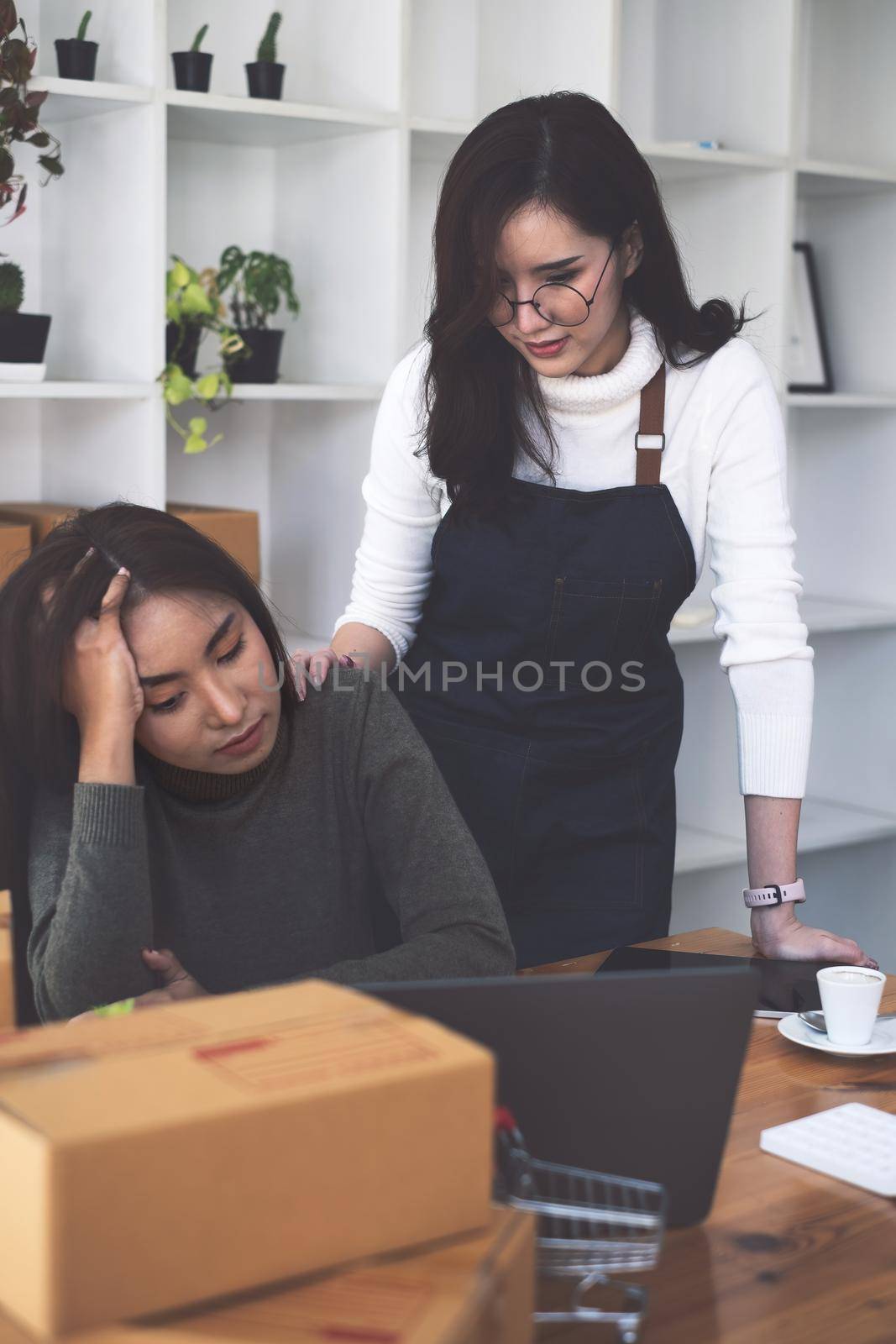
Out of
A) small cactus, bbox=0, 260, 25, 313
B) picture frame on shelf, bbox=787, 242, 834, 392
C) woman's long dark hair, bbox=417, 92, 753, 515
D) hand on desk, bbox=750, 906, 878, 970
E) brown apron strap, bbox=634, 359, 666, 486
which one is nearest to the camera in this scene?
hand on desk, bbox=750, 906, 878, 970

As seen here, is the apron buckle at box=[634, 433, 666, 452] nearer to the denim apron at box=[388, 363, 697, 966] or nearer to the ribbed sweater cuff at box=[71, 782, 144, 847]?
the denim apron at box=[388, 363, 697, 966]

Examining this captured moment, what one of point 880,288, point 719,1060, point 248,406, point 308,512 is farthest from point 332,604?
point 719,1060

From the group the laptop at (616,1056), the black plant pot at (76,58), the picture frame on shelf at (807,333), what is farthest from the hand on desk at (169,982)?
the picture frame on shelf at (807,333)

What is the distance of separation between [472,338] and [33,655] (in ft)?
2.36

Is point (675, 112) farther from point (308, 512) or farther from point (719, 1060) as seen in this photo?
point (719, 1060)

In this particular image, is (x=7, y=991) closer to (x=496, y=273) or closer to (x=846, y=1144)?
(x=846, y=1144)

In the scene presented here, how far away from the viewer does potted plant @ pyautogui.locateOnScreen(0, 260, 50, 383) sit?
2.29 m

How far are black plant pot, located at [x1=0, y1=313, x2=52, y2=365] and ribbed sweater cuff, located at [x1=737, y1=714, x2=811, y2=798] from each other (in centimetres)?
127

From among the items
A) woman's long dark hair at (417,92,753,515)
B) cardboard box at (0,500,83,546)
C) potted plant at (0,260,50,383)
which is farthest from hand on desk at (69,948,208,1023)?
potted plant at (0,260,50,383)

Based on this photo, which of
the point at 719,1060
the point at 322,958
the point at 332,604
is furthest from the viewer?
the point at 332,604

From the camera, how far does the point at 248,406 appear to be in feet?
9.55

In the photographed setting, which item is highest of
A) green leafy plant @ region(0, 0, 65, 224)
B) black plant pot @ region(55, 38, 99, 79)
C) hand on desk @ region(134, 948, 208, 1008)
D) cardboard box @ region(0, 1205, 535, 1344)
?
black plant pot @ region(55, 38, 99, 79)

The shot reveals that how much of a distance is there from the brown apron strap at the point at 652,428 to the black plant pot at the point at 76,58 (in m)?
1.10

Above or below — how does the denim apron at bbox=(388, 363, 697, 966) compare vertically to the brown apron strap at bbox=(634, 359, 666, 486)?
below
